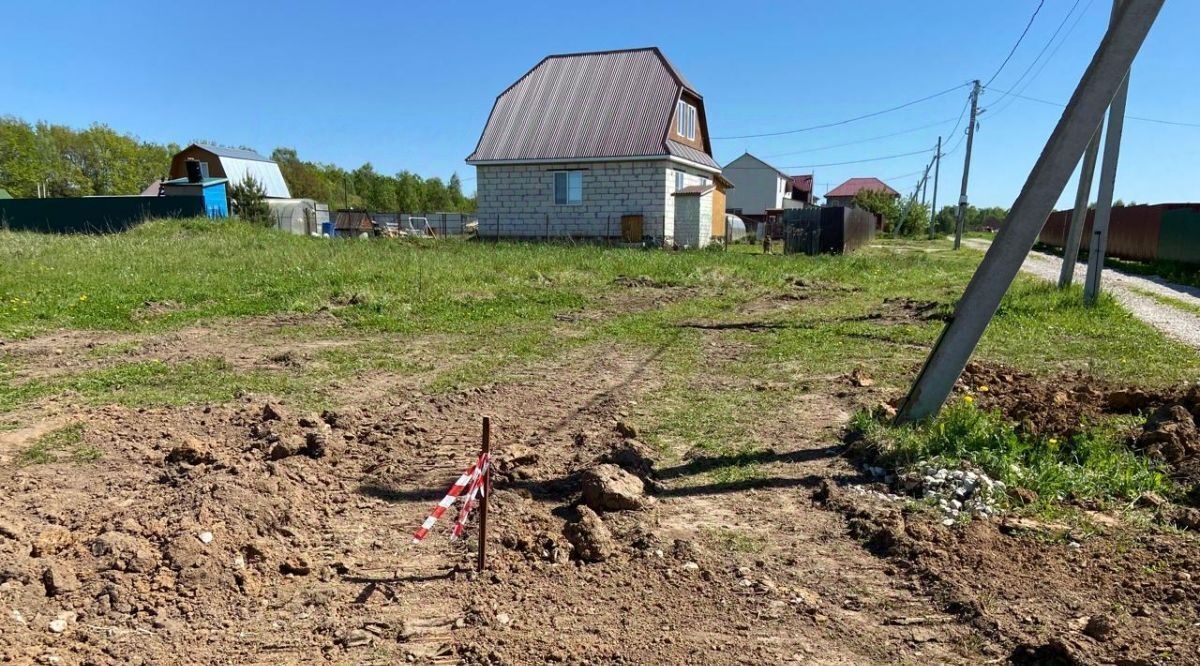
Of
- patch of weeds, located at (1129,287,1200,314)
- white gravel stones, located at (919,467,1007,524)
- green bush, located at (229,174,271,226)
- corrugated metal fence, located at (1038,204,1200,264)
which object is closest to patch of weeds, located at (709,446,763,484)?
white gravel stones, located at (919,467,1007,524)

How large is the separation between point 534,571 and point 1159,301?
14932 millimetres

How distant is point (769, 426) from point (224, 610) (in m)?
4.09

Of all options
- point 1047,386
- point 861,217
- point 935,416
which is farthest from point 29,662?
point 861,217

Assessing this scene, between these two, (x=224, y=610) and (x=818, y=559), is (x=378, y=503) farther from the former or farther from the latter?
(x=818, y=559)

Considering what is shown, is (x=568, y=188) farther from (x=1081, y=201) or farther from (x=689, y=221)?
(x=1081, y=201)

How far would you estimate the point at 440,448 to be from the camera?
201 inches

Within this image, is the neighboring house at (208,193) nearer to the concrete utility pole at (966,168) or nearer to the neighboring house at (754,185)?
the concrete utility pole at (966,168)

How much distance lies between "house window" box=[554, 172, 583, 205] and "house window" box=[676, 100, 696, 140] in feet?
15.2

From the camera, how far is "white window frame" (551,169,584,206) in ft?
90.8

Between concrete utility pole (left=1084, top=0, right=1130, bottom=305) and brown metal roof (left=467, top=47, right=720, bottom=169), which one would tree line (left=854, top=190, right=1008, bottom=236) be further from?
concrete utility pole (left=1084, top=0, right=1130, bottom=305)

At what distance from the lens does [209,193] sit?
3195cm

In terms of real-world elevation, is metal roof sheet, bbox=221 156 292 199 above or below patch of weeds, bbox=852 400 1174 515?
above

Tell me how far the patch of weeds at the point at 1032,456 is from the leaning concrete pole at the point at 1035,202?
1.02ft

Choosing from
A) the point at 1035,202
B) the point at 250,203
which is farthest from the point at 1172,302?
the point at 250,203
